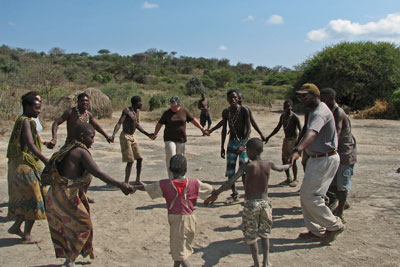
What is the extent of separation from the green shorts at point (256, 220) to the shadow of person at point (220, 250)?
2.05ft

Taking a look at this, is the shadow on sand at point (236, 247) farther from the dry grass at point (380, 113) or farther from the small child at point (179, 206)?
the dry grass at point (380, 113)

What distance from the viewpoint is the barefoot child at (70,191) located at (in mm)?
3590

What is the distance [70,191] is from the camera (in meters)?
3.61

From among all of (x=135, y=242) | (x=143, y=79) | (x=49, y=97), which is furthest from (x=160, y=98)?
(x=143, y=79)

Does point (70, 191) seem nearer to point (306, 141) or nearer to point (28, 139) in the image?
point (28, 139)

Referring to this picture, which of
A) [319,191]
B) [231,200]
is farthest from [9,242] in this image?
[319,191]

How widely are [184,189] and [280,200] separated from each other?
3.43 meters

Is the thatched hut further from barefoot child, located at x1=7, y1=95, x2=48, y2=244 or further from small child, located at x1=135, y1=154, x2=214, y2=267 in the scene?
small child, located at x1=135, y1=154, x2=214, y2=267

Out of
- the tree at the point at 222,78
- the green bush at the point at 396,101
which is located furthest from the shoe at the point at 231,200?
the tree at the point at 222,78

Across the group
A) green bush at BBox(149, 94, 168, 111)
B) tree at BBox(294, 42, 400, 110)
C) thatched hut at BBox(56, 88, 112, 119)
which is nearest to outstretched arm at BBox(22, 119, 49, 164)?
thatched hut at BBox(56, 88, 112, 119)

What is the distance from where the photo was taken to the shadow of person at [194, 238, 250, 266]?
4285 mm

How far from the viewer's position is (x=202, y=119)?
1529cm

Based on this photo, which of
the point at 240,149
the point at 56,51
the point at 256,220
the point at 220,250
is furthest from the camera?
the point at 56,51

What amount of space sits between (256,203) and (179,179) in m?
0.86
